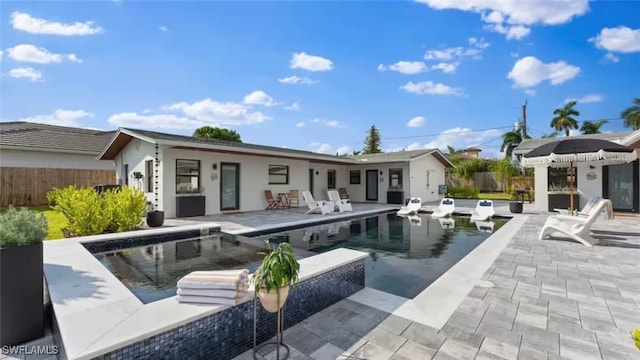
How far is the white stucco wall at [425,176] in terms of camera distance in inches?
674

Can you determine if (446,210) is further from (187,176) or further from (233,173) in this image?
(187,176)

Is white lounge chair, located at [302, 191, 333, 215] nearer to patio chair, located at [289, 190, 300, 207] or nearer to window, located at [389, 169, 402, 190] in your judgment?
patio chair, located at [289, 190, 300, 207]

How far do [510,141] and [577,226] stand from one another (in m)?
27.5

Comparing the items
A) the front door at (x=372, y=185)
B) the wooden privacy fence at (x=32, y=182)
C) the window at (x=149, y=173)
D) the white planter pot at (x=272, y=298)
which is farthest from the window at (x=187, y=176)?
the front door at (x=372, y=185)

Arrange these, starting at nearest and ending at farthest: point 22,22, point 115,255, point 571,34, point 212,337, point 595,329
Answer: point 212,337, point 595,329, point 115,255, point 22,22, point 571,34

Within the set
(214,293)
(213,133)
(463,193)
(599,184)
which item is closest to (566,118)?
(463,193)

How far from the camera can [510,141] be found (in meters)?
29.8

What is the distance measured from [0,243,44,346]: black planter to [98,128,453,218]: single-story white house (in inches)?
281

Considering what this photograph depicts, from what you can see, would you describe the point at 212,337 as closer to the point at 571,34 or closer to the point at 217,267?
the point at 217,267

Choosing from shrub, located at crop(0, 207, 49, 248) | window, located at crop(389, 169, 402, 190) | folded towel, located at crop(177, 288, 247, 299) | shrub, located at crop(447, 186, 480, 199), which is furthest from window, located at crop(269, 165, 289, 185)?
shrub, located at crop(447, 186, 480, 199)

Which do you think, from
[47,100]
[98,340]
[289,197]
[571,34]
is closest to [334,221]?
[289,197]

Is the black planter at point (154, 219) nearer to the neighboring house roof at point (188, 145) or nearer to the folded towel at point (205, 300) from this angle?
the neighboring house roof at point (188, 145)

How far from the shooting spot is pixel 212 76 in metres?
12.3

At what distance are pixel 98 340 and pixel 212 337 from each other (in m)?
0.76
